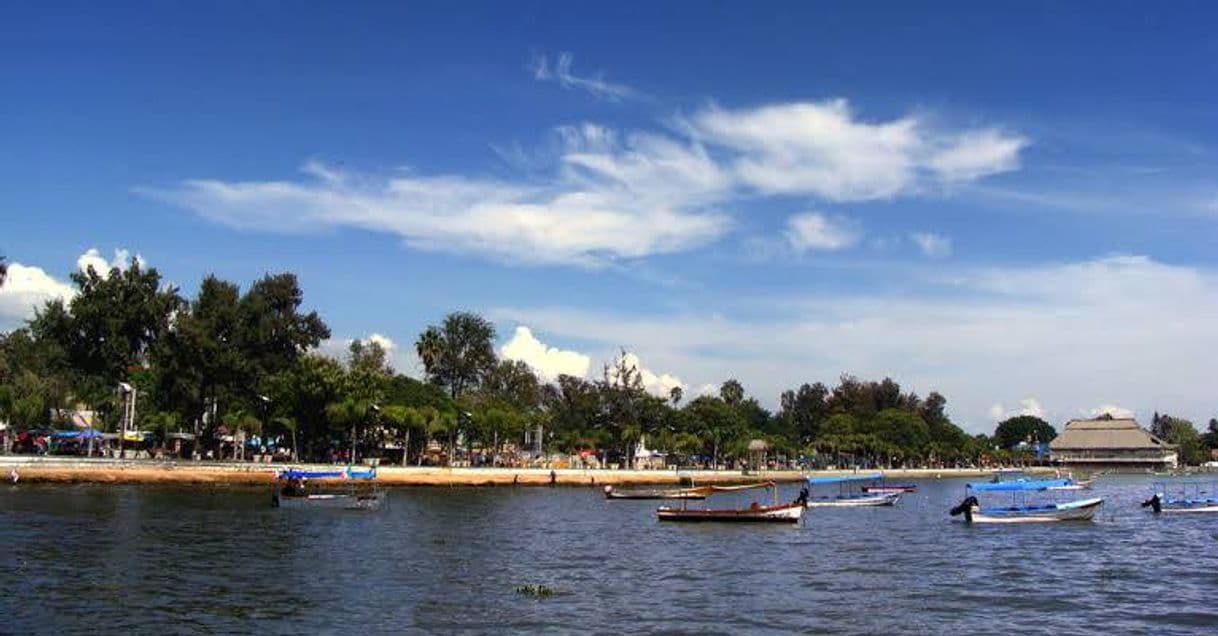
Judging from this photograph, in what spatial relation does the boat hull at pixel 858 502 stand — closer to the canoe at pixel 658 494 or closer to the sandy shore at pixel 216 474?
the canoe at pixel 658 494

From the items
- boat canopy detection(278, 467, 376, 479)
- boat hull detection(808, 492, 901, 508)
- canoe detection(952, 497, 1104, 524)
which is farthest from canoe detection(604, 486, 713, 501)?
canoe detection(952, 497, 1104, 524)

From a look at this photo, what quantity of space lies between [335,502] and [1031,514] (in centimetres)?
4892

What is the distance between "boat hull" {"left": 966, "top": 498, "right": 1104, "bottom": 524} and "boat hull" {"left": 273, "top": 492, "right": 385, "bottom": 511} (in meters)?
41.8

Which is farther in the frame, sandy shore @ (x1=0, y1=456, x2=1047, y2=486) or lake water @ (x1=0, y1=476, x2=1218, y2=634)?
sandy shore @ (x1=0, y1=456, x2=1047, y2=486)

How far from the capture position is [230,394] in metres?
105

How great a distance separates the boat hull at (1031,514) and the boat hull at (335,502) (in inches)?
1644

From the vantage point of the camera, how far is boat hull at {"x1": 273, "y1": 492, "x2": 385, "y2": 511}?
2724 inches

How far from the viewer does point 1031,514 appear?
71.4 meters

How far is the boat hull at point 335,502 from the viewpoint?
69.2 metres

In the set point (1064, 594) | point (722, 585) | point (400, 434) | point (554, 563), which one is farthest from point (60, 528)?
point (400, 434)

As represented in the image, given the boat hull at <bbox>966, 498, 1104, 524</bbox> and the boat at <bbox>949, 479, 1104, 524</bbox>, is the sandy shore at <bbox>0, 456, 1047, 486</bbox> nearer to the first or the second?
the boat at <bbox>949, 479, 1104, 524</bbox>

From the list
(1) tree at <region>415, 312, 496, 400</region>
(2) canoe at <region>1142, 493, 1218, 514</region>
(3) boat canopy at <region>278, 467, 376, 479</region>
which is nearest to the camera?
(2) canoe at <region>1142, 493, 1218, 514</region>

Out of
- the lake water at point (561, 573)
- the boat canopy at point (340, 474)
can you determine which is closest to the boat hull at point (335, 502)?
the lake water at point (561, 573)

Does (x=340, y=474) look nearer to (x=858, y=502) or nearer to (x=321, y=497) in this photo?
(x=321, y=497)
